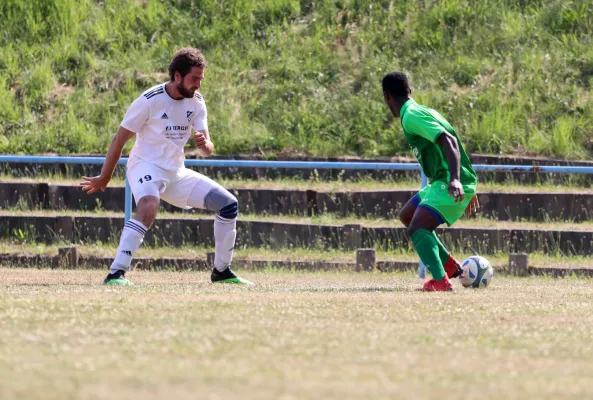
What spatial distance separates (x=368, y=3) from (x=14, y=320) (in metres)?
14.2

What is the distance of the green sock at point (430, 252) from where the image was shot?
8.55m

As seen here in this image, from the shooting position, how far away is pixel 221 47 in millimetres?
18734

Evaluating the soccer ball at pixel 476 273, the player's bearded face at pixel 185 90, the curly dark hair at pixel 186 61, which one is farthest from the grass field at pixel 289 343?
the curly dark hair at pixel 186 61

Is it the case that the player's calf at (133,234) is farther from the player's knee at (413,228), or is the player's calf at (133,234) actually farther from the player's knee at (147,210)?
the player's knee at (413,228)

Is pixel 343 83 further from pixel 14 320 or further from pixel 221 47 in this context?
pixel 14 320

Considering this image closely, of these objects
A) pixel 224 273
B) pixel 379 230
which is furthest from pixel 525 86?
pixel 224 273

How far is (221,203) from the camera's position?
937 cm

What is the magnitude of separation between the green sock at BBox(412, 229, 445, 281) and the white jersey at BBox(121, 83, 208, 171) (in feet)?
7.07

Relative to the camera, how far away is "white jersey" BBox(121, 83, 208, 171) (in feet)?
29.6

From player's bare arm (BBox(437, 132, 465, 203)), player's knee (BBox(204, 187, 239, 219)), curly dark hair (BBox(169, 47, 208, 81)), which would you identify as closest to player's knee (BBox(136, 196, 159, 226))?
player's knee (BBox(204, 187, 239, 219))

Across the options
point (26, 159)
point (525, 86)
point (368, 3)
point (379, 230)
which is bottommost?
point (379, 230)

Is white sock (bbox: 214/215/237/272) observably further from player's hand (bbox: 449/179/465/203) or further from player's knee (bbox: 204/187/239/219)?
player's hand (bbox: 449/179/465/203)

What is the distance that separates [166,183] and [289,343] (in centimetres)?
404

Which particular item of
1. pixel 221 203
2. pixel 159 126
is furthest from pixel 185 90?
pixel 221 203
